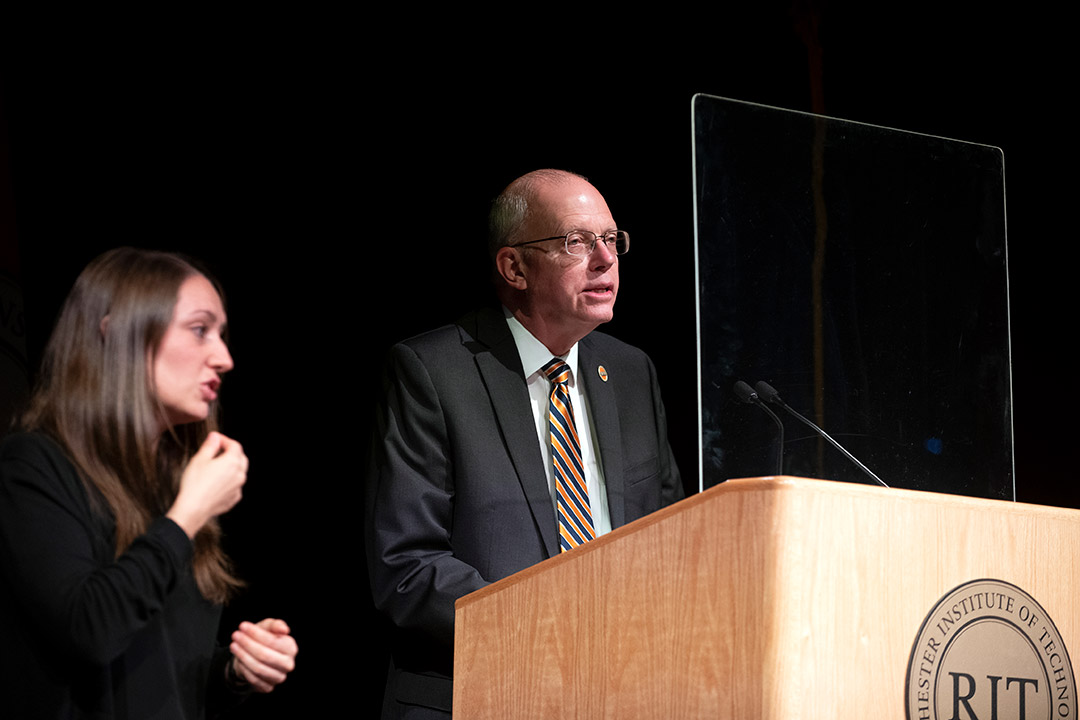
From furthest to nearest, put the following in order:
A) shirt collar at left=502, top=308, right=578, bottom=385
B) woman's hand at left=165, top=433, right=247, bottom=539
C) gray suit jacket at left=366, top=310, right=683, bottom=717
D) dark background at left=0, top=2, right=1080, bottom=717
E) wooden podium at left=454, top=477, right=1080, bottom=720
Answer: dark background at left=0, top=2, right=1080, bottom=717 < shirt collar at left=502, top=308, right=578, bottom=385 < gray suit jacket at left=366, top=310, right=683, bottom=717 < woman's hand at left=165, top=433, right=247, bottom=539 < wooden podium at left=454, top=477, right=1080, bottom=720

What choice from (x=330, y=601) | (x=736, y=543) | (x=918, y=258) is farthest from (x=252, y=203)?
(x=736, y=543)

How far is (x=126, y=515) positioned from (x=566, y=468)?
1079 mm

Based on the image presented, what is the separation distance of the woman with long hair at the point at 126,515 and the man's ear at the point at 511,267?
3.35ft

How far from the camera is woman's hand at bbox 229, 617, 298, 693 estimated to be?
5.57 feet

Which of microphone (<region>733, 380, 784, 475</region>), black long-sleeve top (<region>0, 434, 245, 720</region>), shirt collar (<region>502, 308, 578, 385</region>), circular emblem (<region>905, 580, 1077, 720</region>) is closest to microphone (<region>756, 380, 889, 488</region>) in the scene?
microphone (<region>733, 380, 784, 475</region>)

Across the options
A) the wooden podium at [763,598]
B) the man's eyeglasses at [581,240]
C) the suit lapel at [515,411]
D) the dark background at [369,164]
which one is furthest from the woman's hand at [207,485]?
the dark background at [369,164]

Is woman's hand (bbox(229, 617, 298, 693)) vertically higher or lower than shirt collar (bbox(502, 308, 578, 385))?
lower

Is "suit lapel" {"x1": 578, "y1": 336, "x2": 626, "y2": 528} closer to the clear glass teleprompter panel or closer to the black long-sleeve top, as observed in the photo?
the clear glass teleprompter panel

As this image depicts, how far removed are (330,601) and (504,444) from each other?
1.37 m

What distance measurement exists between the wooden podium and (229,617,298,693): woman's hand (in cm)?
34

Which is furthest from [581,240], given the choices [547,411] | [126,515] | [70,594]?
[70,594]

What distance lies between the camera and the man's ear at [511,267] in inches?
110

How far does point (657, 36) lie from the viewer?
4.14m

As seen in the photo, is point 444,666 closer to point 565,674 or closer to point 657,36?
point 565,674
